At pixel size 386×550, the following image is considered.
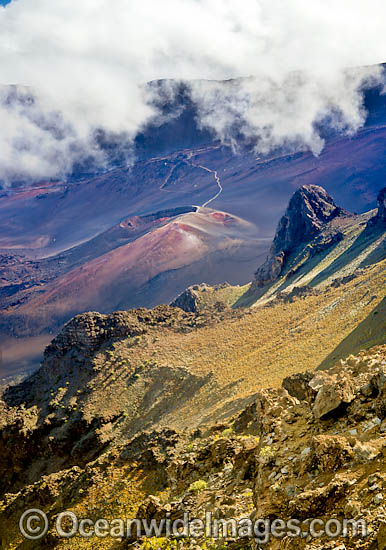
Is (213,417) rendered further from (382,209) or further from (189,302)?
(382,209)

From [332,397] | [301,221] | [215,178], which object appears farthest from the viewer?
[215,178]

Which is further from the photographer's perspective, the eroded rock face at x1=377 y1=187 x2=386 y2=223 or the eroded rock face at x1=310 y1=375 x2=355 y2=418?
the eroded rock face at x1=377 y1=187 x2=386 y2=223

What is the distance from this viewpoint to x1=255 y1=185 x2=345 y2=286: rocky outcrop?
1689 inches

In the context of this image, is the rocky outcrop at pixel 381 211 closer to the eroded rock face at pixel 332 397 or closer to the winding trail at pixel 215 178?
the eroded rock face at pixel 332 397

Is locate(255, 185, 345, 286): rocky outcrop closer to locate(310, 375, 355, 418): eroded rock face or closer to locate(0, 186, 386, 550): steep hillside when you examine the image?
locate(0, 186, 386, 550): steep hillside

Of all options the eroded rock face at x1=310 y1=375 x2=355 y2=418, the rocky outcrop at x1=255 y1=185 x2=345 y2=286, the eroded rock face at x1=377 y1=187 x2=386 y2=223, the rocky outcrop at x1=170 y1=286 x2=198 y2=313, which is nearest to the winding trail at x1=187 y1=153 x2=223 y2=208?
the rocky outcrop at x1=255 y1=185 x2=345 y2=286

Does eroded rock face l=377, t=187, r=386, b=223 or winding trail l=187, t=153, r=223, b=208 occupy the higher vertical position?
winding trail l=187, t=153, r=223, b=208

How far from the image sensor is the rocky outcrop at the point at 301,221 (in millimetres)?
42906

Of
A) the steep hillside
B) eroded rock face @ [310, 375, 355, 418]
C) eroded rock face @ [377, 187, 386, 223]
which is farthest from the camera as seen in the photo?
eroded rock face @ [377, 187, 386, 223]

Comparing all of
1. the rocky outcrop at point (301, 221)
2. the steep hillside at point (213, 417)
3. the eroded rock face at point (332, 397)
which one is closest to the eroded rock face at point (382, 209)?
the steep hillside at point (213, 417)

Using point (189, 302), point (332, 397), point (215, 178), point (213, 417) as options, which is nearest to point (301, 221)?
point (189, 302)

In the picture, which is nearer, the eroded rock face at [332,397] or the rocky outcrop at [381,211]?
the eroded rock face at [332,397]

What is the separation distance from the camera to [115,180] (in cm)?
15025

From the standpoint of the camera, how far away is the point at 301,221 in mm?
45219
